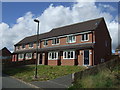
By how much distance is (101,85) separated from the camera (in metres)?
9.95

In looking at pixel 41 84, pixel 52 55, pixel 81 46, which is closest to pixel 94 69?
pixel 41 84

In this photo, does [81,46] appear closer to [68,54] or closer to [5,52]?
[68,54]

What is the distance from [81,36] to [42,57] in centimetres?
1057

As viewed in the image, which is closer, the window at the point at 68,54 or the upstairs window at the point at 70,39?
the window at the point at 68,54

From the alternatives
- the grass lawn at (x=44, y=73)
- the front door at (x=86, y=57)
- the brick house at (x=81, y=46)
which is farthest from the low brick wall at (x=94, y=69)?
the front door at (x=86, y=57)

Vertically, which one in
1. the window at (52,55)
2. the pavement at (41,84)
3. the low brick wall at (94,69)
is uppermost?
the window at (52,55)

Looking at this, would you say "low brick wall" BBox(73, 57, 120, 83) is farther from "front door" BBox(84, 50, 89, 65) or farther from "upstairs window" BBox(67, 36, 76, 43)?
"upstairs window" BBox(67, 36, 76, 43)

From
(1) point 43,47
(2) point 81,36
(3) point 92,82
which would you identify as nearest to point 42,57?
(1) point 43,47

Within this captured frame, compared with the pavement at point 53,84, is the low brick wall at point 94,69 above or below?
above

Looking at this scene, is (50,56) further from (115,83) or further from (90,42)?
(115,83)

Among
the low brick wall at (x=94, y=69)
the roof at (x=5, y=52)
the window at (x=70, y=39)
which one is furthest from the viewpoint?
the roof at (x=5, y=52)

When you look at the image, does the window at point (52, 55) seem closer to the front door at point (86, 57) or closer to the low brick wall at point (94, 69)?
the front door at point (86, 57)

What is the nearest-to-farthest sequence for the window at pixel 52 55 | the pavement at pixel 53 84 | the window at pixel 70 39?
the pavement at pixel 53 84 < the window at pixel 70 39 < the window at pixel 52 55

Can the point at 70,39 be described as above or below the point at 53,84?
above
